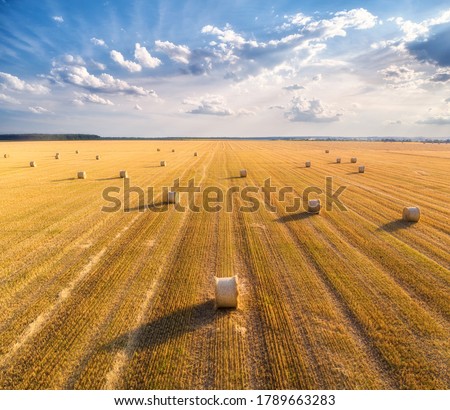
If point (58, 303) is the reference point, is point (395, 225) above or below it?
above

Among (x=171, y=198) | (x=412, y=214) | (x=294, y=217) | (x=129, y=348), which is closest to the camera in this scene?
(x=129, y=348)

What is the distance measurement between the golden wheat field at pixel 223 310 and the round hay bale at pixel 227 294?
212 mm

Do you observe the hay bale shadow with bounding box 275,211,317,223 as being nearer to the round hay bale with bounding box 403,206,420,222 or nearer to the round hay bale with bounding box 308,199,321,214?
the round hay bale with bounding box 308,199,321,214

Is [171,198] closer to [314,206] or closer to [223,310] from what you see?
[314,206]

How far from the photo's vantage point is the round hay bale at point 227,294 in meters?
7.20

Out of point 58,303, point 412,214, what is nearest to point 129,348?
point 58,303

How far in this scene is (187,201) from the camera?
18016 millimetres

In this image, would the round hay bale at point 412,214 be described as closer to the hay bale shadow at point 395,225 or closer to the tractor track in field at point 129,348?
the hay bale shadow at point 395,225

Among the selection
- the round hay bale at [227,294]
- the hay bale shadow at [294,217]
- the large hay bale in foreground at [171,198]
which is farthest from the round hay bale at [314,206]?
the round hay bale at [227,294]

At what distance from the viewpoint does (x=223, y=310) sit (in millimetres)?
7328

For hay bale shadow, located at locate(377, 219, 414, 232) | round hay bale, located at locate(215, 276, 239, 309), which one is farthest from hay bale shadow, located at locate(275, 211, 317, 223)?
round hay bale, located at locate(215, 276, 239, 309)

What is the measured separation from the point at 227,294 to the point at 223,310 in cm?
46

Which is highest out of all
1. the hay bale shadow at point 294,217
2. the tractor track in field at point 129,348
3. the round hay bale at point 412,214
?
the round hay bale at point 412,214

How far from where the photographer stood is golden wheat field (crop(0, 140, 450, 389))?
5.45m
